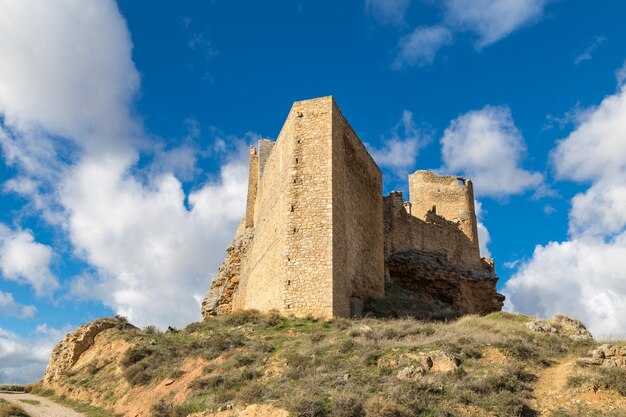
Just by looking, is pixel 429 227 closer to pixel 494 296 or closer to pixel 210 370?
pixel 494 296

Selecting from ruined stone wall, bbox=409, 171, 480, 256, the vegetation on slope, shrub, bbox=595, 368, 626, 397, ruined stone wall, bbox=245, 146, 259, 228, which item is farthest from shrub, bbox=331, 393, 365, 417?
ruined stone wall, bbox=409, 171, 480, 256

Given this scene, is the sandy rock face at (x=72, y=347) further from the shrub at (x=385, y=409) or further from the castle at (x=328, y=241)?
the shrub at (x=385, y=409)

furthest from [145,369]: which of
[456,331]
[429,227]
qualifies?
[429,227]

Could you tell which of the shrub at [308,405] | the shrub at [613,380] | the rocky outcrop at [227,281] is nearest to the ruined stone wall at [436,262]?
the rocky outcrop at [227,281]

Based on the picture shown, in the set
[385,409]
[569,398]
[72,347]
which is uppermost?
[72,347]

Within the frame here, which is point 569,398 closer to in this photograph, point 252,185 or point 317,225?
point 317,225

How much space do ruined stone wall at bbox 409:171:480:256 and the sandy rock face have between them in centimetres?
1917

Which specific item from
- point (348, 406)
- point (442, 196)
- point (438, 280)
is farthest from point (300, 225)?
point (442, 196)

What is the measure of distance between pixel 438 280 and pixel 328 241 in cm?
1177

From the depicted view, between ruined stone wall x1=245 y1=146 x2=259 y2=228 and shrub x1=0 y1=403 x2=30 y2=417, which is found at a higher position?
ruined stone wall x1=245 y1=146 x2=259 y2=228

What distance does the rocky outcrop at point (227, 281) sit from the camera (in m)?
22.4

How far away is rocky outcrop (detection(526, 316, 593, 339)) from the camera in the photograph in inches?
566

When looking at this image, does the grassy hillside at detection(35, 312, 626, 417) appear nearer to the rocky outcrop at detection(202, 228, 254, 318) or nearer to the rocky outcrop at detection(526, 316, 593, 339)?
the rocky outcrop at detection(526, 316, 593, 339)

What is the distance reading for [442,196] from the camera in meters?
32.0
